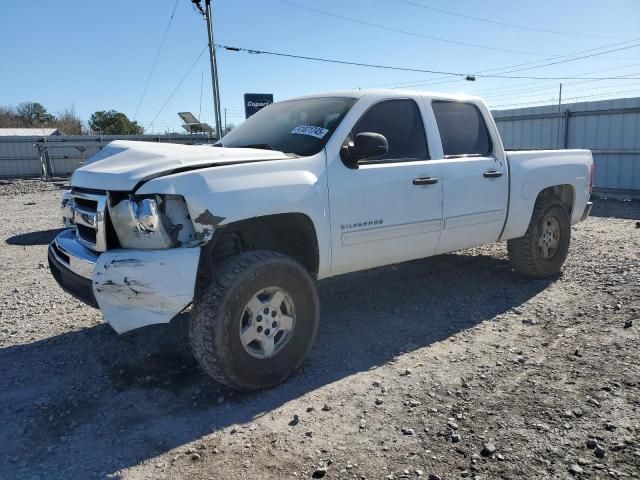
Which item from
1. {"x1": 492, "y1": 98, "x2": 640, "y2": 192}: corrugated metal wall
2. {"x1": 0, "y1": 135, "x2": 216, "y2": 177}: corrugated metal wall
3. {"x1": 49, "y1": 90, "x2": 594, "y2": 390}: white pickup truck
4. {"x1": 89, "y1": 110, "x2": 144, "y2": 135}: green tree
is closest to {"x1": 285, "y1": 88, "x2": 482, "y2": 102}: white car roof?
{"x1": 49, "y1": 90, "x2": 594, "y2": 390}: white pickup truck

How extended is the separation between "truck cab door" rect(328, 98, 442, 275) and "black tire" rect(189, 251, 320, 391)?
0.52 m

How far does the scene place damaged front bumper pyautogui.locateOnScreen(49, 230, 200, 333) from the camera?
3.15m

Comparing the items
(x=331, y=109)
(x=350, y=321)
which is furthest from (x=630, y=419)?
(x=331, y=109)

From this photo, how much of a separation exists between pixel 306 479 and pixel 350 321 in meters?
2.26

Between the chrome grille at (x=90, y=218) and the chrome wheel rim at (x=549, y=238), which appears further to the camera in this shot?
the chrome wheel rim at (x=549, y=238)

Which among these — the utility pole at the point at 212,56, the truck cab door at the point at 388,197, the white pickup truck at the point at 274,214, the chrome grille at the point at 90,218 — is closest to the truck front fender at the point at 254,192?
the white pickup truck at the point at 274,214

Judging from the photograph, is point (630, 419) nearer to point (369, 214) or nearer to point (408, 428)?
point (408, 428)

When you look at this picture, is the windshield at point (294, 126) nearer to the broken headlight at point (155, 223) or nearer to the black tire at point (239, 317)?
the black tire at point (239, 317)

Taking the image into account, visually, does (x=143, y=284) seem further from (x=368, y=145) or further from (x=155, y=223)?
(x=368, y=145)

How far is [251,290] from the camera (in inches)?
134

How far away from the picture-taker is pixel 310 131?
419 cm

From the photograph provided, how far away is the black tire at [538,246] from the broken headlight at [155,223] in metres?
3.98

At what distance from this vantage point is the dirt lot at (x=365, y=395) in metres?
2.81

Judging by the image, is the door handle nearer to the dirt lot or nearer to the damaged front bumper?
the dirt lot
